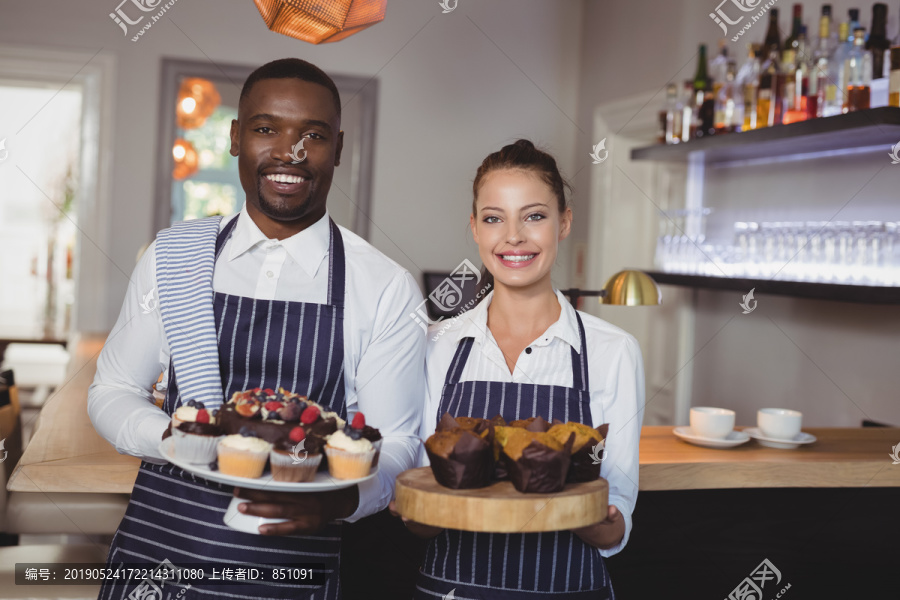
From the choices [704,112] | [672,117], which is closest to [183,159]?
[672,117]

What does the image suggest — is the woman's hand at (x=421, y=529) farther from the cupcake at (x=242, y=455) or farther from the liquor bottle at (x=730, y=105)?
the liquor bottle at (x=730, y=105)

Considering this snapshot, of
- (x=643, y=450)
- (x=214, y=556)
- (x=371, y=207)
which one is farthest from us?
(x=371, y=207)

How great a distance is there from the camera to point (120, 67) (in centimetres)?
458

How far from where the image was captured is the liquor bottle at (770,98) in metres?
2.94

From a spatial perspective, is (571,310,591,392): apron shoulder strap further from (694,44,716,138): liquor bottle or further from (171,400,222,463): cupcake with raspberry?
(694,44,716,138): liquor bottle

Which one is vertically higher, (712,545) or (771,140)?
(771,140)

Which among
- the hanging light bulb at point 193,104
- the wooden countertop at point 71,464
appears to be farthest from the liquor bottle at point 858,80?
the hanging light bulb at point 193,104

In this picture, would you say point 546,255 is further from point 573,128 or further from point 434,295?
point 573,128

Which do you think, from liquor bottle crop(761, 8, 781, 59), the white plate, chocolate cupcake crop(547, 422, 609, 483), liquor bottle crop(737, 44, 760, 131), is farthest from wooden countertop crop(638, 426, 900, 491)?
liquor bottle crop(761, 8, 781, 59)

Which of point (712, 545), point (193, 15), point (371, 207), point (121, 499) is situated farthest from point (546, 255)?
point (193, 15)

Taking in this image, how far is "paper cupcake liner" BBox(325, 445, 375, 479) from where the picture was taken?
1215 mm

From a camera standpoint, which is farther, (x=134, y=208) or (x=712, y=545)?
(x=134, y=208)

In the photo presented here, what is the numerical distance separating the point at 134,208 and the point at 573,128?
2678 mm

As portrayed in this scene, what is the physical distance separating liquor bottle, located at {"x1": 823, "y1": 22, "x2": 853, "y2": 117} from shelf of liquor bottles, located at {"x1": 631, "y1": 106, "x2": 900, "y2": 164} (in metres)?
0.10
